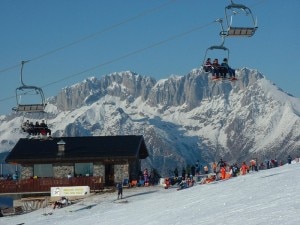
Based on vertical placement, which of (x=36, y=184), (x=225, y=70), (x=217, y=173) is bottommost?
(x=217, y=173)

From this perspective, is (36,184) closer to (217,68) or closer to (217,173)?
(217,173)

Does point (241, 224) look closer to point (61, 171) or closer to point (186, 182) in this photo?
point (186, 182)

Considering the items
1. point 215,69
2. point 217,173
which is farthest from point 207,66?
point 217,173

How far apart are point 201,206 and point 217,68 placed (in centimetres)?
683

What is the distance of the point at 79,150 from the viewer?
200ft

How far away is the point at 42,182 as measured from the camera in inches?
2231

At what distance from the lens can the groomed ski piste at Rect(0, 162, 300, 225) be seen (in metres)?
27.6

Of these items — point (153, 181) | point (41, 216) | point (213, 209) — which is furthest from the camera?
point (153, 181)

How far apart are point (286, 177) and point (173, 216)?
8.03 meters

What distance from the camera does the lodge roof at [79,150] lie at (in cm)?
5922

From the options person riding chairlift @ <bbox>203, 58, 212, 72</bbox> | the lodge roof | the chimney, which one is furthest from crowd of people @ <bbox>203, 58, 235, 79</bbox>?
the chimney

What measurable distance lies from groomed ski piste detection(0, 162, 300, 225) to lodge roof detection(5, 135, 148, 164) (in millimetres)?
8972

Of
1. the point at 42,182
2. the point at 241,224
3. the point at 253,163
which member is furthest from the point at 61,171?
the point at 241,224

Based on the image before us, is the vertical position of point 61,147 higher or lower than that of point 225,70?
lower
